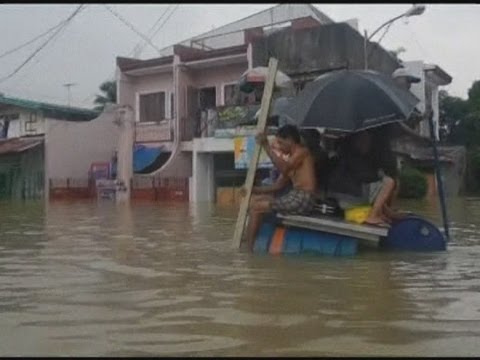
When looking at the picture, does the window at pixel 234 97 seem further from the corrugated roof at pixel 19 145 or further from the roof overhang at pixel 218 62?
the corrugated roof at pixel 19 145

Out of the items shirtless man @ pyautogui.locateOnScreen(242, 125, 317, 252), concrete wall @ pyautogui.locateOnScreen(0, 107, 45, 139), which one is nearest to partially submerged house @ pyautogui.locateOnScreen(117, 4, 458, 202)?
concrete wall @ pyautogui.locateOnScreen(0, 107, 45, 139)

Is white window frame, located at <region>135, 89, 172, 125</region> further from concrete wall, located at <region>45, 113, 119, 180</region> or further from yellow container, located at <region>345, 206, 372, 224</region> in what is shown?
yellow container, located at <region>345, 206, 372, 224</region>

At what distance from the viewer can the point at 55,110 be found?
3416 centimetres

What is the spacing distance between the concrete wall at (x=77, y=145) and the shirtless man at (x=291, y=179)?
2538 cm

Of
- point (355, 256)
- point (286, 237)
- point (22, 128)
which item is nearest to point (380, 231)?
point (355, 256)

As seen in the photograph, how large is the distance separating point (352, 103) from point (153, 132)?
2394 cm

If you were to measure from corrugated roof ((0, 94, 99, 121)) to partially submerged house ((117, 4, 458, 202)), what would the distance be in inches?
152

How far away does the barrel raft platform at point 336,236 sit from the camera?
7234 mm

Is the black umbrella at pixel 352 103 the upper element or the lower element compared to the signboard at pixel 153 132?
lower

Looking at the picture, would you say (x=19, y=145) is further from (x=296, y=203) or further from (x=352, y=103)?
(x=352, y=103)

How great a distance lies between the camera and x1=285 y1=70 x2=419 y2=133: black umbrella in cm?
720

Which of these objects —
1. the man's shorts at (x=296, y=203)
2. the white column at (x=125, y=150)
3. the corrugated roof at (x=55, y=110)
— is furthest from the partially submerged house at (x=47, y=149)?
the man's shorts at (x=296, y=203)

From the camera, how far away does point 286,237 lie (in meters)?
7.55

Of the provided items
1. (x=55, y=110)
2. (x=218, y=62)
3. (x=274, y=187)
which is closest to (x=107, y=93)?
(x=55, y=110)
